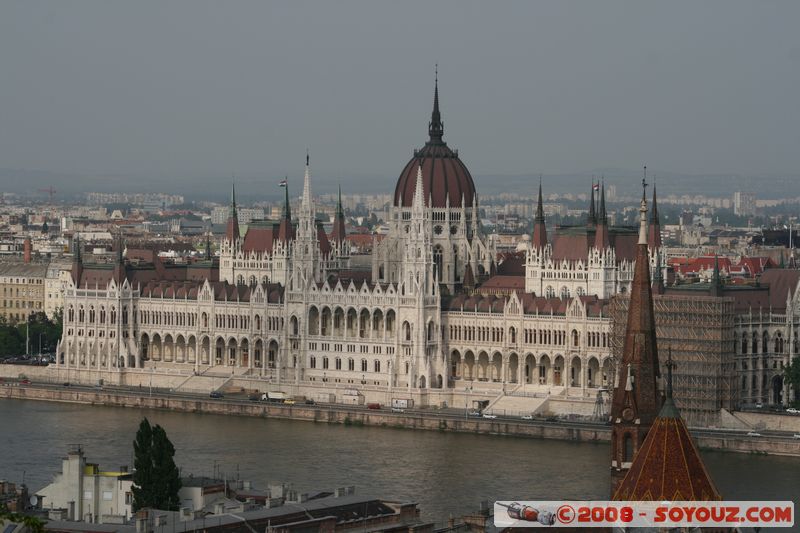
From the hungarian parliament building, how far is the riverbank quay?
12.1 feet

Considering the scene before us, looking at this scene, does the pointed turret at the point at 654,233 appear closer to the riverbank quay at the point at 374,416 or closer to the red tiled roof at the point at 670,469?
the riverbank quay at the point at 374,416

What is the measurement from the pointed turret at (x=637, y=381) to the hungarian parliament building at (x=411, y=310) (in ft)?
143

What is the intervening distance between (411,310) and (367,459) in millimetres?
20000

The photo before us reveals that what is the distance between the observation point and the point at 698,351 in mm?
104125

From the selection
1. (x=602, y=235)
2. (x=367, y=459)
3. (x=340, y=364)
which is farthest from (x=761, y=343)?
(x=367, y=459)

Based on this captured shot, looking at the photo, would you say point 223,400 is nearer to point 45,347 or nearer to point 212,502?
point 45,347

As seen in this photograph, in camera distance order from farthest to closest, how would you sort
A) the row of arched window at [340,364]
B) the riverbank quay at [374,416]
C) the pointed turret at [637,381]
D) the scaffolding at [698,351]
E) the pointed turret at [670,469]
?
the row of arched window at [340,364] → the scaffolding at [698,351] → the riverbank quay at [374,416] → the pointed turret at [637,381] → the pointed turret at [670,469]

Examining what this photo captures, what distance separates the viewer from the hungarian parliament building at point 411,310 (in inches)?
4365

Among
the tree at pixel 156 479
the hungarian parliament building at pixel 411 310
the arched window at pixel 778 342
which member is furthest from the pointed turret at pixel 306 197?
the tree at pixel 156 479

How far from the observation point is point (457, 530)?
6331cm

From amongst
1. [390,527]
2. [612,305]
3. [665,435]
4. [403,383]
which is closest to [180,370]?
[403,383]

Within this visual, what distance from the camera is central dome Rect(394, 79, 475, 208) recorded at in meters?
123

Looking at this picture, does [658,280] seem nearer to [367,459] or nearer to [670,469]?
[367,459]

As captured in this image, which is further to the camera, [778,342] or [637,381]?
[778,342]
